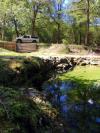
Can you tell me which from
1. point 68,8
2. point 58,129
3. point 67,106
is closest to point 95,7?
point 68,8

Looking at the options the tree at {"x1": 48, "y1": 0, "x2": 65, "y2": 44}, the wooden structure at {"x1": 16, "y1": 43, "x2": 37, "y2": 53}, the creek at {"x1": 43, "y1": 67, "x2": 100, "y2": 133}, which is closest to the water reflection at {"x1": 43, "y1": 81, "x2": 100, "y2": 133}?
the creek at {"x1": 43, "y1": 67, "x2": 100, "y2": 133}

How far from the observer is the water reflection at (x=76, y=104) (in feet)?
32.4

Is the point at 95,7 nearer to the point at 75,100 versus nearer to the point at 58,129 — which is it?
the point at 75,100

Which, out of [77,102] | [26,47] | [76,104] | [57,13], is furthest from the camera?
[57,13]

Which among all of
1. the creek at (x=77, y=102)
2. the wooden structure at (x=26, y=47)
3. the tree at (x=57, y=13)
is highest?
the tree at (x=57, y=13)

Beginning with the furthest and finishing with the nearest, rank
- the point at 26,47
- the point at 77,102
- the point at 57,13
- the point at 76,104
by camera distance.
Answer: the point at 57,13 → the point at 26,47 → the point at 77,102 → the point at 76,104

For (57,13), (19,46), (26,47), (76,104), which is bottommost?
(76,104)

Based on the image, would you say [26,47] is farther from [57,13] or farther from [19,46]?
[57,13]

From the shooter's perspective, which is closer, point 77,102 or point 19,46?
point 77,102

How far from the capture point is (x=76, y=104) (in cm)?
1261

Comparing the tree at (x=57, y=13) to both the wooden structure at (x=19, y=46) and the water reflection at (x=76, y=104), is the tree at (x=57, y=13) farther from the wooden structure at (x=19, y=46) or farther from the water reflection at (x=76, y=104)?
the water reflection at (x=76, y=104)

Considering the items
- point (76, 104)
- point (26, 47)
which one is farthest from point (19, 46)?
point (76, 104)

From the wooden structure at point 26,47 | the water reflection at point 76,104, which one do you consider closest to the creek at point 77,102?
the water reflection at point 76,104

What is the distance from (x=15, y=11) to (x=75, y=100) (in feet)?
118
